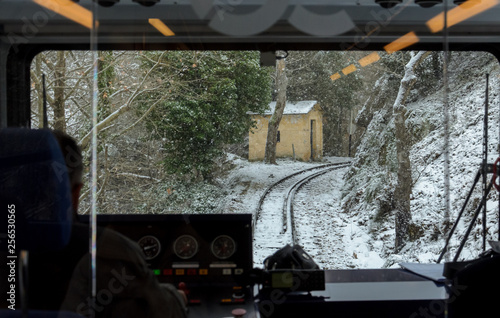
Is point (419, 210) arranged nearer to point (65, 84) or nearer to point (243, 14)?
point (243, 14)

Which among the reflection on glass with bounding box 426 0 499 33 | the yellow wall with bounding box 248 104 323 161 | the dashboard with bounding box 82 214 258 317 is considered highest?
the reflection on glass with bounding box 426 0 499 33

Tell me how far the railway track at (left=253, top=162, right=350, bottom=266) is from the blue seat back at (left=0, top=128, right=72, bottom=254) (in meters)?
1.35

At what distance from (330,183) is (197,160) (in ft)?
2.97

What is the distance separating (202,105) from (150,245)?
1.09m

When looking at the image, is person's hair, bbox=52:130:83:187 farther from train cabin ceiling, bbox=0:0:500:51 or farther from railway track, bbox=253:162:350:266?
railway track, bbox=253:162:350:266

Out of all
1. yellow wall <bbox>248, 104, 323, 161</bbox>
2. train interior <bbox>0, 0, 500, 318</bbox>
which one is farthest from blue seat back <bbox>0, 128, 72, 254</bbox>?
yellow wall <bbox>248, 104, 323, 161</bbox>

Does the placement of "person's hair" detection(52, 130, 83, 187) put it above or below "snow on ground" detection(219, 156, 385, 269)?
above

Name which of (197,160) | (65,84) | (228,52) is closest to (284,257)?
(197,160)

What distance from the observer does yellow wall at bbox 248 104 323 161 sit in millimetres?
2652

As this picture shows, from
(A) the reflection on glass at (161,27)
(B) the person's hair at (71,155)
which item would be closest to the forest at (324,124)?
(A) the reflection on glass at (161,27)

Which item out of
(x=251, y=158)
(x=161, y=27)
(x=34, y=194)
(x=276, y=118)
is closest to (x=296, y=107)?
(x=276, y=118)

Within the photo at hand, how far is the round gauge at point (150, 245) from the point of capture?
212cm

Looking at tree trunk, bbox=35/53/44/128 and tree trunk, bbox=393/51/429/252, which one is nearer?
tree trunk, bbox=35/53/44/128

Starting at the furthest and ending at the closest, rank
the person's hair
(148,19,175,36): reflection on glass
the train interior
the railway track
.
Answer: the railway track < (148,19,175,36): reflection on glass < the train interior < the person's hair
